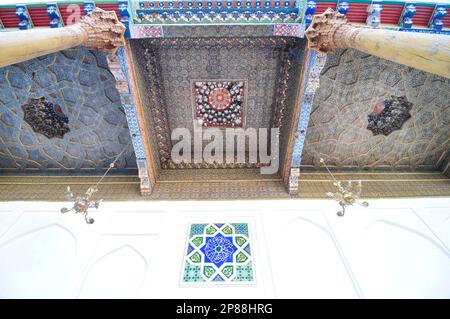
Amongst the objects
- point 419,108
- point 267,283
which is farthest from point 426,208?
point 267,283

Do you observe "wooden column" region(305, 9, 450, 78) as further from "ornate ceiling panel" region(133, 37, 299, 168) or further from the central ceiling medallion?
the central ceiling medallion

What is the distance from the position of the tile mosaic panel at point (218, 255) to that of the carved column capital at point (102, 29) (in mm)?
2820

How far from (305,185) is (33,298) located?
4.62 metres

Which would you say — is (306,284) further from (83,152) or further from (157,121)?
(83,152)

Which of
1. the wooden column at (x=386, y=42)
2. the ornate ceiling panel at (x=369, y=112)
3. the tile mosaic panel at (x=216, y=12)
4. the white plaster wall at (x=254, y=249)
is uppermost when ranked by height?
the tile mosaic panel at (x=216, y=12)

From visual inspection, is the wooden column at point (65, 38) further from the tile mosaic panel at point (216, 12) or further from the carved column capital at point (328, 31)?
the carved column capital at point (328, 31)

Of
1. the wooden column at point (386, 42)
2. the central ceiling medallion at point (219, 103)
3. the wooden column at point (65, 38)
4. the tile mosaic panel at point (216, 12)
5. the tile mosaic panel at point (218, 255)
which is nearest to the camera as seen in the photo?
the wooden column at point (386, 42)

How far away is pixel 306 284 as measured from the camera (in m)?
3.61

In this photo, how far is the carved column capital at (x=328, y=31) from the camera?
288 centimetres

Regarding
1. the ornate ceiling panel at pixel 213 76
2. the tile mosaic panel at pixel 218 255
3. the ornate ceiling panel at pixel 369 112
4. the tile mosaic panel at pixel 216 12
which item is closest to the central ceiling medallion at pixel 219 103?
the ornate ceiling panel at pixel 213 76

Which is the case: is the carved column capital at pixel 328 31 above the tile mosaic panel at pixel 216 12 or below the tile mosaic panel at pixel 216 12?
below

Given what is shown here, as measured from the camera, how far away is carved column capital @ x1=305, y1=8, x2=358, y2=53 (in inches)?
113

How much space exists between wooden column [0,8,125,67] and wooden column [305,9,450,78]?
2389 millimetres

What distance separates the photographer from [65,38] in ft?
8.31
